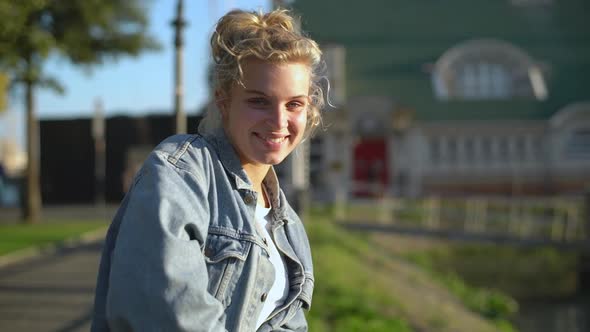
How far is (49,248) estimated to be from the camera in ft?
46.4

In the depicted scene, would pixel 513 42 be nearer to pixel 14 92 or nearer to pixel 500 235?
pixel 500 235

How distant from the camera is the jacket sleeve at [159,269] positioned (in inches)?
66.3

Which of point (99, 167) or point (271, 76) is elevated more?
point (271, 76)

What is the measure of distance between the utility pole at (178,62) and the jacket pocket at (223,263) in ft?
27.5

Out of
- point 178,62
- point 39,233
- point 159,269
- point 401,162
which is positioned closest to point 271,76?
point 159,269

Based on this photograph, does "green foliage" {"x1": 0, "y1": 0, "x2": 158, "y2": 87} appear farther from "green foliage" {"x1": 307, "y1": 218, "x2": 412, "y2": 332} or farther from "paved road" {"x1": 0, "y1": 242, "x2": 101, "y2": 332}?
"green foliage" {"x1": 307, "y1": 218, "x2": 412, "y2": 332}

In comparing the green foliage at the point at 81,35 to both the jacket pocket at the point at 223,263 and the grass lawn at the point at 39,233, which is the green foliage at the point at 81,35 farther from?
the jacket pocket at the point at 223,263

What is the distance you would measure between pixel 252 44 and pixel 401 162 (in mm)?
25173

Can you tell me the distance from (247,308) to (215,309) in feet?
0.69

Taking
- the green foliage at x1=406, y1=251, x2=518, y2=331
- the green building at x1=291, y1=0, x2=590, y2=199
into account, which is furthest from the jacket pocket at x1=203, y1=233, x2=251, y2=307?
the green building at x1=291, y1=0, x2=590, y2=199

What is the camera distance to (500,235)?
669 inches

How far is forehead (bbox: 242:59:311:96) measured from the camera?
6.73ft

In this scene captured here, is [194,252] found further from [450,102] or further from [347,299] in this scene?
[450,102]

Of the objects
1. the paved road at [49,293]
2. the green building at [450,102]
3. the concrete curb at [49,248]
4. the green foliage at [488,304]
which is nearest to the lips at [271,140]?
the paved road at [49,293]
